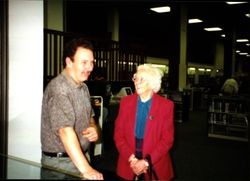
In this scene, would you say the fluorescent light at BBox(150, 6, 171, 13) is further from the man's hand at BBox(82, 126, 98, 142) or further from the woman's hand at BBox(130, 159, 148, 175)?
the man's hand at BBox(82, 126, 98, 142)

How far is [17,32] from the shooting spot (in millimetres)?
2953

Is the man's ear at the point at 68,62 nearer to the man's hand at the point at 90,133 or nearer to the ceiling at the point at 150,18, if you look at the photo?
the man's hand at the point at 90,133

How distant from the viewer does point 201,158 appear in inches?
238

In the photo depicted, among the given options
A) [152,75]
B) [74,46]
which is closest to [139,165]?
[152,75]

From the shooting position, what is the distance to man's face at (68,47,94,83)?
1.97 m

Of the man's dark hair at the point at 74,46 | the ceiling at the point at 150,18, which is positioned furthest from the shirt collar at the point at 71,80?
the ceiling at the point at 150,18

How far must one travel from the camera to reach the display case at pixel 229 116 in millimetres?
8022

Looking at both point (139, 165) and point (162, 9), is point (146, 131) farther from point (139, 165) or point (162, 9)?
point (162, 9)

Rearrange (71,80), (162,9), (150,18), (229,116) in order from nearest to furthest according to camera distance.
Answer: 1. (71,80)
2. (229,116)
3. (162,9)
4. (150,18)

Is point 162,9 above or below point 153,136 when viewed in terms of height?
above

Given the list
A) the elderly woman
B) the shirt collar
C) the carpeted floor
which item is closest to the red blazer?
the elderly woman

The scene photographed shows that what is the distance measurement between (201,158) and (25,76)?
408cm

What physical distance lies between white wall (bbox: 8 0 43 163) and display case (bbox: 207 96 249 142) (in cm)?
601

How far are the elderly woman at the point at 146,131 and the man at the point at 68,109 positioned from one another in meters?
0.52
